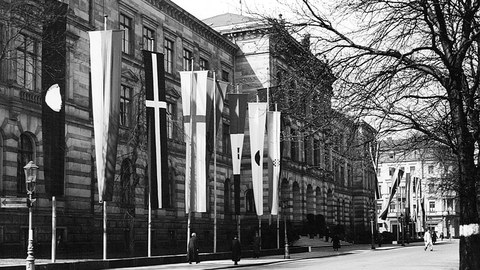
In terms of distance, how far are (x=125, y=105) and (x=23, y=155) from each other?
40.3 ft

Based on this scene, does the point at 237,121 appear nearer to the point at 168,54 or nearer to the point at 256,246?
the point at 256,246

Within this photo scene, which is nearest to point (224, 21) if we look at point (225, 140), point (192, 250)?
point (225, 140)

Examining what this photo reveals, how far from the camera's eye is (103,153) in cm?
3031

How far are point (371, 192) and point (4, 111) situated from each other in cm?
9370

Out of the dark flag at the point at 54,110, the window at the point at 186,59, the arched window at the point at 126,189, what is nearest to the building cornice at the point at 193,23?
the window at the point at 186,59

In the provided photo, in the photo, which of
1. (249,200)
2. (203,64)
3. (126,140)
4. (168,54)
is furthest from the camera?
(249,200)

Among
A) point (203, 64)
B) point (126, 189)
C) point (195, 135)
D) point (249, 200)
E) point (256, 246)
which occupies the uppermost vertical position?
point (203, 64)

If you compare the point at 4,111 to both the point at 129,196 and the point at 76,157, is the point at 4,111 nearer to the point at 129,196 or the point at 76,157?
the point at 76,157

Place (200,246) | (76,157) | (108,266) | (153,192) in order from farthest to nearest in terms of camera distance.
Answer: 1. (200,246)
2. (76,157)
3. (153,192)
4. (108,266)

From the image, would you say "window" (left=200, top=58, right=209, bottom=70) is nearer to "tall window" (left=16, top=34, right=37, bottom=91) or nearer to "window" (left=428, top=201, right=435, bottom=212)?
"tall window" (left=16, top=34, right=37, bottom=91)

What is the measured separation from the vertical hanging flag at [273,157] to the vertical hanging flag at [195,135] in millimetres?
8360

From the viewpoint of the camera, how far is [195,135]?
37156 mm

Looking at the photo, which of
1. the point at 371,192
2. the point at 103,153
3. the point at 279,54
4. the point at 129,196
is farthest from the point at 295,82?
the point at 371,192

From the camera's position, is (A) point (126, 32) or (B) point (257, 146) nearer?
(B) point (257, 146)
